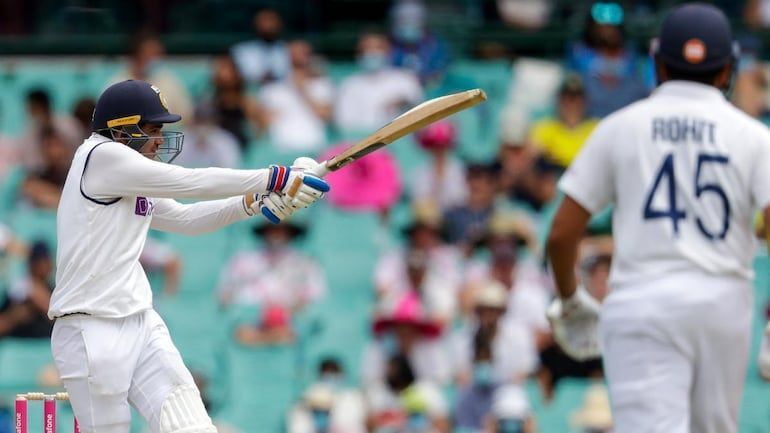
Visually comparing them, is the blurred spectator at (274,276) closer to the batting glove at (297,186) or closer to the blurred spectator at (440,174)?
the blurred spectator at (440,174)

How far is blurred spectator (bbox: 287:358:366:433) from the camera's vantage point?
11.3m

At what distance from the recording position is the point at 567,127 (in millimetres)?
13469

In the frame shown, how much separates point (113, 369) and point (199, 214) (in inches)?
34.5

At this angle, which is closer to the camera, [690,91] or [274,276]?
[690,91]

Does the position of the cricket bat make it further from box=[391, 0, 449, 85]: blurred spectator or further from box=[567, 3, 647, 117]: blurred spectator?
box=[391, 0, 449, 85]: blurred spectator

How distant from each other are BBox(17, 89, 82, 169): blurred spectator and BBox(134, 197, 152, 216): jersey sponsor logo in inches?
265

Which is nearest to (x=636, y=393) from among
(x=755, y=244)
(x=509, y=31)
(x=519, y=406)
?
(x=755, y=244)

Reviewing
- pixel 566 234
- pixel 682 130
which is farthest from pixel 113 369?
pixel 682 130

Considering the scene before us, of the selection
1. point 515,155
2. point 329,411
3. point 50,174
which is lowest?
point 329,411

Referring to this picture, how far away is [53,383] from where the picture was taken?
1208 centimetres

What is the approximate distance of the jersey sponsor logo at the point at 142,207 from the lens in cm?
670

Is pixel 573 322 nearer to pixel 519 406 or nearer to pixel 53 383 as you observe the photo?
pixel 519 406

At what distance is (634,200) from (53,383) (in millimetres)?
7445

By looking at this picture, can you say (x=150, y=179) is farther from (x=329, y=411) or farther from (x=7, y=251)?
(x=7, y=251)
